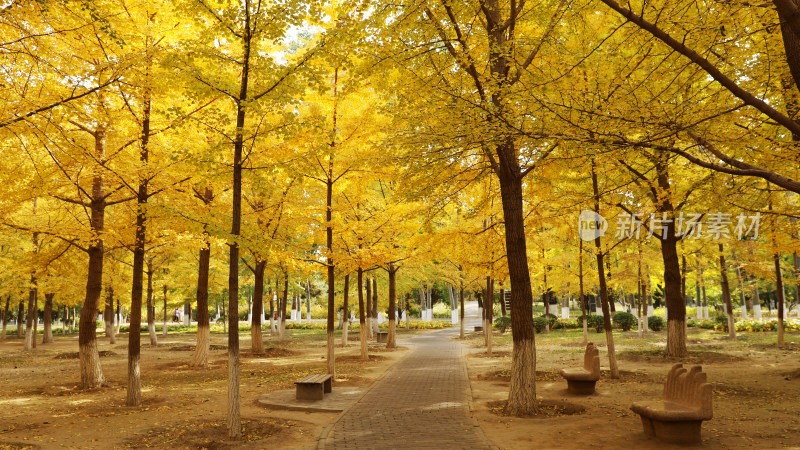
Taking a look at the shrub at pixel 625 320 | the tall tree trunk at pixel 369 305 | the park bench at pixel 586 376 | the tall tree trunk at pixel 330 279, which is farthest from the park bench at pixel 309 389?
the shrub at pixel 625 320

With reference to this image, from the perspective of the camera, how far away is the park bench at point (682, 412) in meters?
5.93

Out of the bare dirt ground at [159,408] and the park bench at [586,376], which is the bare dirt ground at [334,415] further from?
the park bench at [586,376]

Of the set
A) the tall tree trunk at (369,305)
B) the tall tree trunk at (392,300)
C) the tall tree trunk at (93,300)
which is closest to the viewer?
the tall tree trunk at (93,300)

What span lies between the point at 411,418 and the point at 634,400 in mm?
4339

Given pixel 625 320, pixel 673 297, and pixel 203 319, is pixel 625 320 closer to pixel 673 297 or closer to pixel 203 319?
pixel 673 297

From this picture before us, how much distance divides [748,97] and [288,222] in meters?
11.7

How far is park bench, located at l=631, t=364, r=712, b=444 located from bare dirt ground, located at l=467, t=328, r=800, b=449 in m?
0.19

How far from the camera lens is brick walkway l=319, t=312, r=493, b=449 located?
A: 6305 mm

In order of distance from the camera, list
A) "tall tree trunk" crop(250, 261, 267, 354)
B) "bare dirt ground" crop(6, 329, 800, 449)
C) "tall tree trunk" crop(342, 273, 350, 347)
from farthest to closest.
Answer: "tall tree trunk" crop(250, 261, 267, 354), "tall tree trunk" crop(342, 273, 350, 347), "bare dirt ground" crop(6, 329, 800, 449)

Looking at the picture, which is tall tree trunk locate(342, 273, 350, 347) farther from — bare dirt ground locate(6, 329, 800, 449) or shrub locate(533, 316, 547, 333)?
shrub locate(533, 316, 547, 333)

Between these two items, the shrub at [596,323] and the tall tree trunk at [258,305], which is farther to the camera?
the shrub at [596,323]

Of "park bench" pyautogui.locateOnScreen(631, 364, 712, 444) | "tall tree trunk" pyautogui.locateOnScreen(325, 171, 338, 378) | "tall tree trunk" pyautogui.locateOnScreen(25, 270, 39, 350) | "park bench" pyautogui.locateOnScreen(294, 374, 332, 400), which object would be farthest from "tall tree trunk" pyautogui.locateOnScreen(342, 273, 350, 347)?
"tall tree trunk" pyautogui.locateOnScreen(25, 270, 39, 350)

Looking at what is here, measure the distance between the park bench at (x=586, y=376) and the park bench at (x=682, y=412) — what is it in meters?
2.82

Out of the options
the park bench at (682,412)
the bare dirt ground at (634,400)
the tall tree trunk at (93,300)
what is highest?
the tall tree trunk at (93,300)
